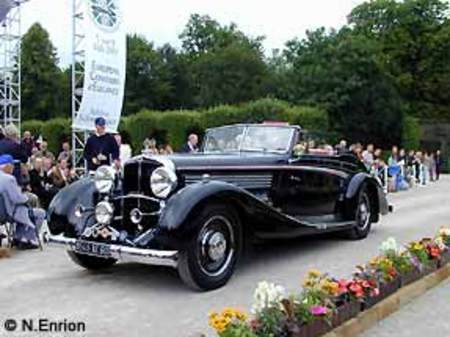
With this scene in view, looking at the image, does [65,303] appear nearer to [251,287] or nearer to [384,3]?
[251,287]

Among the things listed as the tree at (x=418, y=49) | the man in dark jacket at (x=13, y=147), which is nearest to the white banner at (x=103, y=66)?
the man in dark jacket at (x=13, y=147)

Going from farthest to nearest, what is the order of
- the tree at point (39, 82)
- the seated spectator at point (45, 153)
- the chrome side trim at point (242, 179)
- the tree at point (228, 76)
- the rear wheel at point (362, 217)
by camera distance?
the tree at point (228, 76)
the tree at point (39, 82)
the seated spectator at point (45, 153)
the rear wheel at point (362, 217)
the chrome side trim at point (242, 179)

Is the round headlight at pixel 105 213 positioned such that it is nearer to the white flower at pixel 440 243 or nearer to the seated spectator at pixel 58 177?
Answer: the white flower at pixel 440 243

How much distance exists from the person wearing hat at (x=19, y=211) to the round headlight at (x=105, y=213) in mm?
2067

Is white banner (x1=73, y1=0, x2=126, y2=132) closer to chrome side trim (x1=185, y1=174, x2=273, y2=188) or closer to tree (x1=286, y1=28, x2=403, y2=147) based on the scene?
chrome side trim (x1=185, y1=174, x2=273, y2=188)

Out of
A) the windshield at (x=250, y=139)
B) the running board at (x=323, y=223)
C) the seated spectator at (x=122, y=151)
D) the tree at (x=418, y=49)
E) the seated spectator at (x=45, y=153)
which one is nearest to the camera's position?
the running board at (x=323, y=223)

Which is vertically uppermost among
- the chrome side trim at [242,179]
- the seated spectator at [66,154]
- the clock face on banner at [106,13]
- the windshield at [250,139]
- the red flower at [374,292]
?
the clock face on banner at [106,13]

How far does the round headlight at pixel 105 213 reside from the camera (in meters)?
7.10

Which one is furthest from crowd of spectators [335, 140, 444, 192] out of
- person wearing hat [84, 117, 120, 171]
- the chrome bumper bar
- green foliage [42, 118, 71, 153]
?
green foliage [42, 118, 71, 153]

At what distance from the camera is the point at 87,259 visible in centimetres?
789

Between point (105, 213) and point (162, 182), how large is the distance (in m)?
0.73

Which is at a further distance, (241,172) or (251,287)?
(241,172)

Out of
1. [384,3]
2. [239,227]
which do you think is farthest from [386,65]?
[239,227]

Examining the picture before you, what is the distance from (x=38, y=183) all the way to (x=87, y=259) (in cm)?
437
